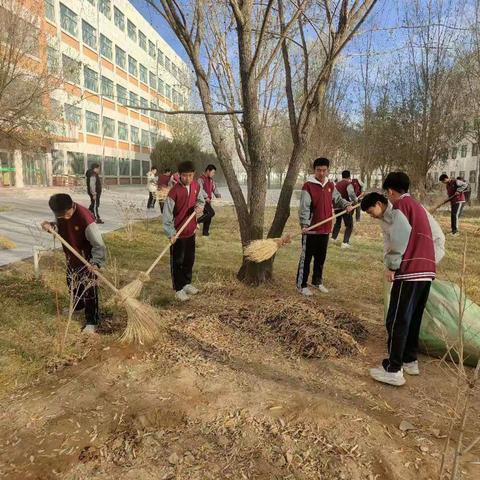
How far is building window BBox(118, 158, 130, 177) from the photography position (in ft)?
117

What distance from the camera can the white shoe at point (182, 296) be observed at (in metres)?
4.66

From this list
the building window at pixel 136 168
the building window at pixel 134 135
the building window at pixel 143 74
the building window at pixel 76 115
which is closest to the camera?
the building window at pixel 76 115

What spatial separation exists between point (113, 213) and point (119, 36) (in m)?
26.6

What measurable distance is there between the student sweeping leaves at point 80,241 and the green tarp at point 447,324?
107 inches

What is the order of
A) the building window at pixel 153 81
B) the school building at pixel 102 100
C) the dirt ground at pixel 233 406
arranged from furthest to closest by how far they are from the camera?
the building window at pixel 153 81
the school building at pixel 102 100
the dirt ground at pixel 233 406

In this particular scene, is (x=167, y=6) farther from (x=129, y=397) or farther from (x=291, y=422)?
(x=291, y=422)

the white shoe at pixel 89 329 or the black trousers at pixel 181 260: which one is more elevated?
the black trousers at pixel 181 260

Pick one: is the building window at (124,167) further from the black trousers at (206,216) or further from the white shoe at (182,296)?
the white shoe at (182,296)

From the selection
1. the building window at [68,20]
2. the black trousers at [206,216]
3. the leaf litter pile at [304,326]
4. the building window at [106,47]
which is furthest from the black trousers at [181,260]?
the building window at [106,47]

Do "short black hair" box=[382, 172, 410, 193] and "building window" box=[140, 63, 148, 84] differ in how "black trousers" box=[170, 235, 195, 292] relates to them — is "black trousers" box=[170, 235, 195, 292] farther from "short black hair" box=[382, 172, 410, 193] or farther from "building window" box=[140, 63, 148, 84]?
"building window" box=[140, 63, 148, 84]

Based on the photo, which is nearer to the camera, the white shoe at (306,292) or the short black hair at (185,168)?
the short black hair at (185,168)

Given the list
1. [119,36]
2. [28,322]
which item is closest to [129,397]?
[28,322]

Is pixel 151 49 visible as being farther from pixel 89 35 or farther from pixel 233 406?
pixel 233 406

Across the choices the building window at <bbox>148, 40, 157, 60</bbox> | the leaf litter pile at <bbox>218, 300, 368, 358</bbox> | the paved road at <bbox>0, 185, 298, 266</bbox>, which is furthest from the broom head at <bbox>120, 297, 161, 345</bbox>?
the building window at <bbox>148, 40, 157, 60</bbox>
